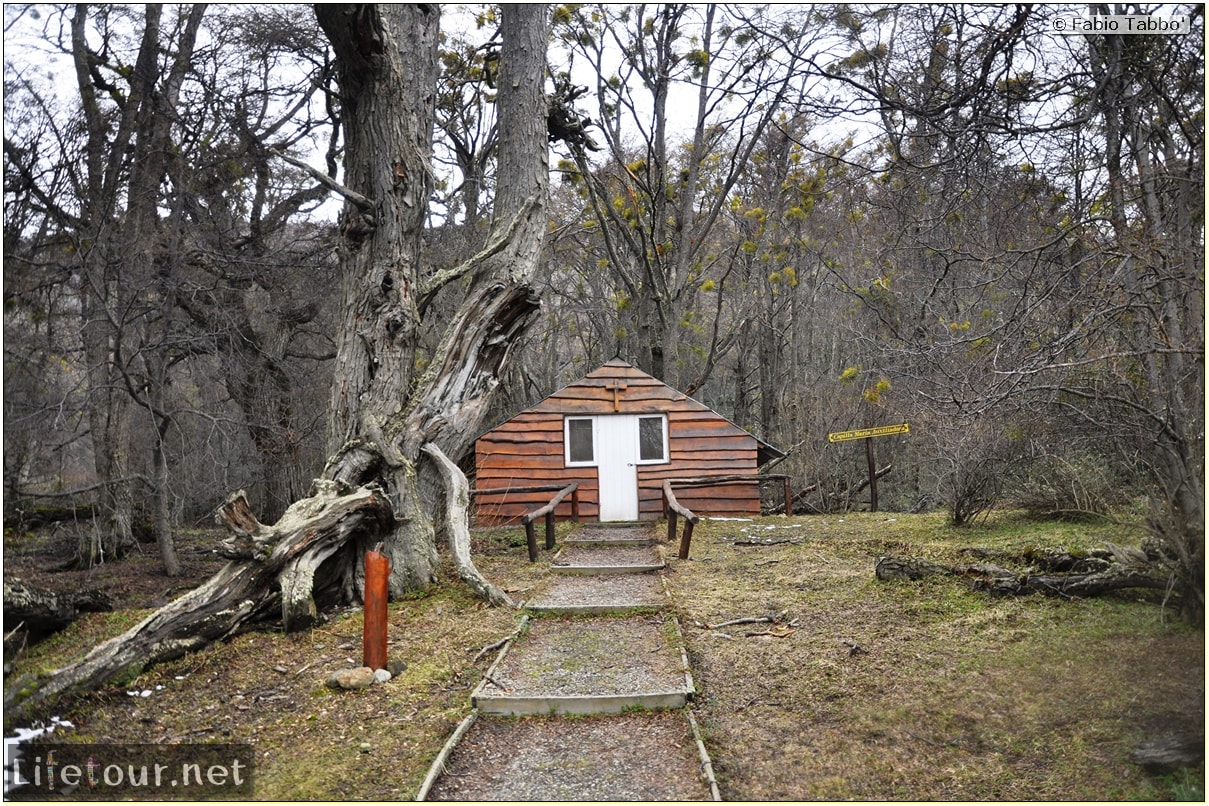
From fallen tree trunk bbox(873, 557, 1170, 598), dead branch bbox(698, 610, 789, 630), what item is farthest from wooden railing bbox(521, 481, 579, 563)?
fallen tree trunk bbox(873, 557, 1170, 598)

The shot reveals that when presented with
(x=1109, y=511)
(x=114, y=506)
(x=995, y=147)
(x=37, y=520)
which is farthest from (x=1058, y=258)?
(x=114, y=506)

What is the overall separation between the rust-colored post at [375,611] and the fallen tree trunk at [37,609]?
7.05 feet

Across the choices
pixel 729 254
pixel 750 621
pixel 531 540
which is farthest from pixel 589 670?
pixel 729 254

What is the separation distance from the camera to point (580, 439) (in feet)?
55.4

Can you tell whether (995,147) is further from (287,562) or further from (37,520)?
(37,520)

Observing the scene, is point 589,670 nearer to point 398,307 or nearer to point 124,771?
point 124,771

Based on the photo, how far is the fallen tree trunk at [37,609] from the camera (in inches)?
213

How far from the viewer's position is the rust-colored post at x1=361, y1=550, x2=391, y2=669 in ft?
19.6

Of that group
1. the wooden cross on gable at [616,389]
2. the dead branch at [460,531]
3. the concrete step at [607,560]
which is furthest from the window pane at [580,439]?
the dead branch at [460,531]

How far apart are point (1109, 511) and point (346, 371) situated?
23.6ft

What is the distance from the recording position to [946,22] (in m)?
6.17

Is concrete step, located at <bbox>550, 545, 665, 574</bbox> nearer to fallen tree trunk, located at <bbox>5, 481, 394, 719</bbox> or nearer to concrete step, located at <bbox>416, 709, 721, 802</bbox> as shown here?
fallen tree trunk, located at <bbox>5, 481, 394, 719</bbox>

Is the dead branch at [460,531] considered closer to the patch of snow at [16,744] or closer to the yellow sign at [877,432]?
the patch of snow at [16,744]

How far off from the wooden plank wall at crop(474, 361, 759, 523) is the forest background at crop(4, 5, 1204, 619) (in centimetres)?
246
